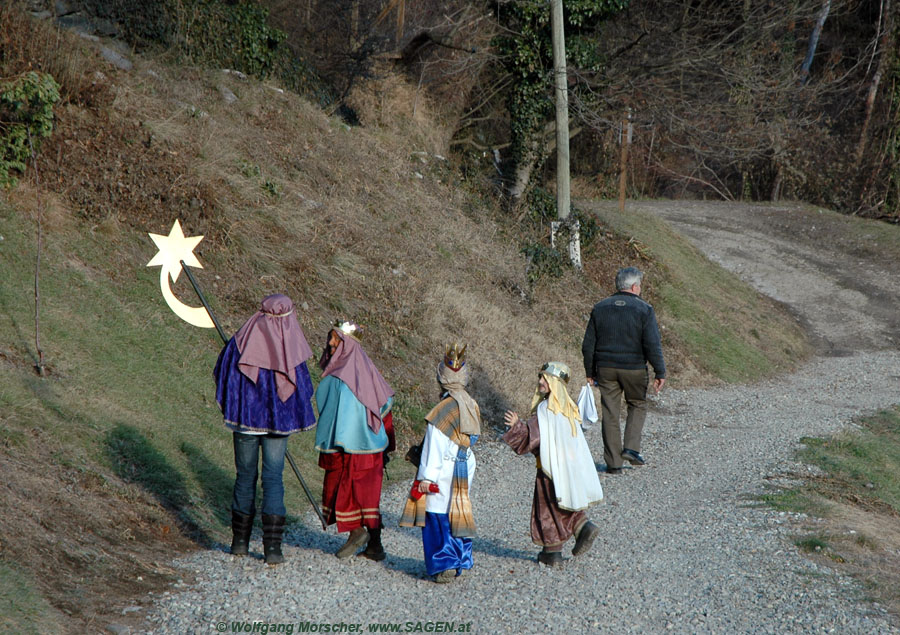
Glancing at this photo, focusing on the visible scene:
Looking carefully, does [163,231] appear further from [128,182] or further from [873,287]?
[873,287]

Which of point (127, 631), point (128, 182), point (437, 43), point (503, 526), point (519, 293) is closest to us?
point (127, 631)

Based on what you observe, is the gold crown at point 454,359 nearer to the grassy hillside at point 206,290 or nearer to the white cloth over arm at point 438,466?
the white cloth over arm at point 438,466

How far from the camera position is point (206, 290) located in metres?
11.1

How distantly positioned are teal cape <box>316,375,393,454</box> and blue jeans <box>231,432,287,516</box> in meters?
0.32

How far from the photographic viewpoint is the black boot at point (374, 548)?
638 cm

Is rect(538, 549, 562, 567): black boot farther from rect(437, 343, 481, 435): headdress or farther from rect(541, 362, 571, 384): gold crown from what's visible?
rect(541, 362, 571, 384): gold crown

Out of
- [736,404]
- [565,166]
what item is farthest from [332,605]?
[565,166]

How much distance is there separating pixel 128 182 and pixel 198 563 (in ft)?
23.2

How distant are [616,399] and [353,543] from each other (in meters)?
4.02

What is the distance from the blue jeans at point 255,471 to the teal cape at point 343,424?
0.32m

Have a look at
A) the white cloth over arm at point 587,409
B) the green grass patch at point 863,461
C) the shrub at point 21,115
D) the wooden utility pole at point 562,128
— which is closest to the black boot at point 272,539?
the white cloth over arm at point 587,409

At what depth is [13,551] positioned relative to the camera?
5.22 meters

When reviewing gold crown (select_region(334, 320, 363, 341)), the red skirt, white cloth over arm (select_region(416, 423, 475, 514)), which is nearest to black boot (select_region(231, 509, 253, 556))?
the red skirt

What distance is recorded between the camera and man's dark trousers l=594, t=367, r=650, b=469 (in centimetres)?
939
